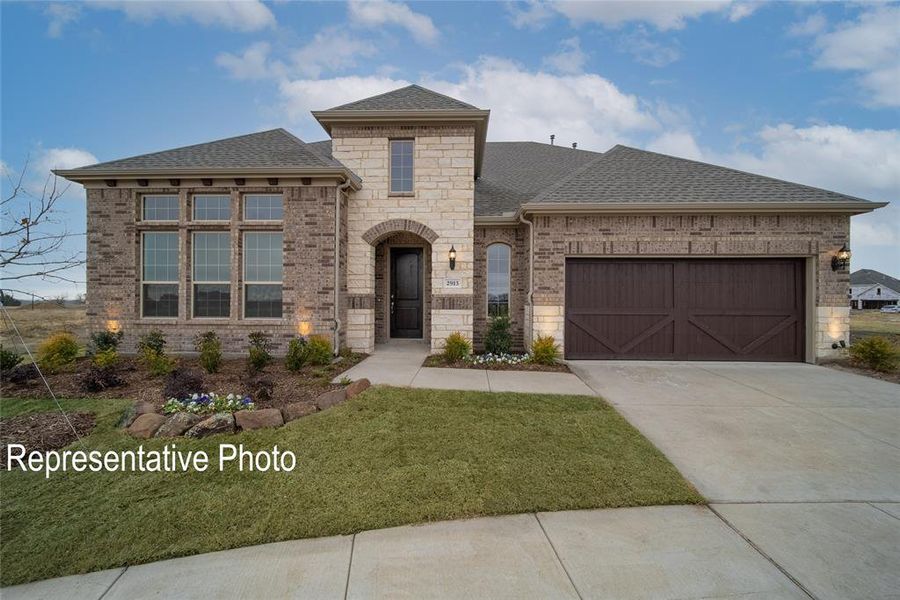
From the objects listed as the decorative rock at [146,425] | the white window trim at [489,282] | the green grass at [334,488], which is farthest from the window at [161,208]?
the white window trim at [489,282]

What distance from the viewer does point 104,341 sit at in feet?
26.4

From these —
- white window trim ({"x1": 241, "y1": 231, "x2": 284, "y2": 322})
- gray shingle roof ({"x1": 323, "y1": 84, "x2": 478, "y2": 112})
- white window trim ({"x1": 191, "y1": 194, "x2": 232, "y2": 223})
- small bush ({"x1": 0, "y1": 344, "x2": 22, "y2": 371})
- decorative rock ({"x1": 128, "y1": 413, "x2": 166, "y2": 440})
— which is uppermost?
gray shingle roof ({"x1": 323, "y1": 84, "x2": 478, "y2": 112})

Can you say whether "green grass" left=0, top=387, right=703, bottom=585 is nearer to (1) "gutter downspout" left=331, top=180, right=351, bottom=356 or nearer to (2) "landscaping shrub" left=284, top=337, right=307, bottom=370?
(2) "landscaping shrub" left=284, top=337, right=307, bottom=370

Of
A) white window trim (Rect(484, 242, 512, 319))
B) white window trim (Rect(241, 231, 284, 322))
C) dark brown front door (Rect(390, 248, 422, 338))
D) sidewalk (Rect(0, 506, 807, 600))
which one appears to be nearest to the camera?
sidewalk (Rect(0, 506, 807, 600))

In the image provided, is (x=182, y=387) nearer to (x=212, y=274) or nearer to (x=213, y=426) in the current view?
(x=213, y=426)

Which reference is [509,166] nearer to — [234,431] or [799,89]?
[799,89]

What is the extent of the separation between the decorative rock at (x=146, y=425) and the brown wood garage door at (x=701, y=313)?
7370mm

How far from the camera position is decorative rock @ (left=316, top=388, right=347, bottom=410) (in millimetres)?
5039

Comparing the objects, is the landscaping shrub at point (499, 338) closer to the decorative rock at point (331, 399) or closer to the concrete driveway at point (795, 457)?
the concrete driveway at point (795, 457)

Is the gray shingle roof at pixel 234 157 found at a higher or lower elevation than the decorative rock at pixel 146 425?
higher

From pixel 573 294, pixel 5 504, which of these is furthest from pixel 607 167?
pixel 5 504

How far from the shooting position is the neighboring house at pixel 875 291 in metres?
51.4

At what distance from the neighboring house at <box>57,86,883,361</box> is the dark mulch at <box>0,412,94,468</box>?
151 inches

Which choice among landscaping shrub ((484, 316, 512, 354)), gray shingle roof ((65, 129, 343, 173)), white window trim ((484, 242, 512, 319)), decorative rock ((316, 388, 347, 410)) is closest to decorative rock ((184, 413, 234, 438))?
decorative rock ((316, 388, 347, 410))
